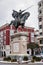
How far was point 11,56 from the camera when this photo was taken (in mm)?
41125

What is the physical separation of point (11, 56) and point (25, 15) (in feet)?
24.2

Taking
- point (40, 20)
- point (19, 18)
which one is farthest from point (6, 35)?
point (19, 18)

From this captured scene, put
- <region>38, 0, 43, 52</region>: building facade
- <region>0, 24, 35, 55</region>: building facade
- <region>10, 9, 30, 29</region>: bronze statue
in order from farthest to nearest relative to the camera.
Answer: <region>0, 24, 35, 55</region>: building facade < <region>38, 0, 43, 52</region>: building facade < <region>10, 9, 30, 29</region>: bronze statue

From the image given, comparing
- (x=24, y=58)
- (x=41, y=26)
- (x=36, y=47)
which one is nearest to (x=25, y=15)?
(x=24, y=58)

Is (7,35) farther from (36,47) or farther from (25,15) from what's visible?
(25,15)

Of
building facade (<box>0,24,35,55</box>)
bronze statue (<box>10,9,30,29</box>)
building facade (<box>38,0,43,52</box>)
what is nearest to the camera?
bronze statue (<box>10,9,30,29</box>)

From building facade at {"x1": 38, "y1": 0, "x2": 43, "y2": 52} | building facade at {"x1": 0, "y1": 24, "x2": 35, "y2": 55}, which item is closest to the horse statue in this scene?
building facade at {"x1": 38, "y1": 0, "x2": 43, "y2": 52}

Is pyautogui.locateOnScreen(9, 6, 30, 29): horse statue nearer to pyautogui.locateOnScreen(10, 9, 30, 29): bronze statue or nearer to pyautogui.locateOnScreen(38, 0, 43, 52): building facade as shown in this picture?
pyautogui.locateOnScreen(10, 9, 30, 29): bronze statue

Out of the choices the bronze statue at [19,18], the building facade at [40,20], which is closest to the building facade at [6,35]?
the building facade at [40,20]

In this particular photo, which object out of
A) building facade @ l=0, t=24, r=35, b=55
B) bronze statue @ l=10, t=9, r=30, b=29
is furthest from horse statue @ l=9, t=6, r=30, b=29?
building facade @ l=0, t=24, r=35, b=55

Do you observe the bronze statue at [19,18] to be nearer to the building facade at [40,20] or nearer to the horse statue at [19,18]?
the horse statue at [19,18]

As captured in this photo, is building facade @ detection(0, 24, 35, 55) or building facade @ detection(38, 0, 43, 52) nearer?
building facade @ detection(38, 0, 43, 52)

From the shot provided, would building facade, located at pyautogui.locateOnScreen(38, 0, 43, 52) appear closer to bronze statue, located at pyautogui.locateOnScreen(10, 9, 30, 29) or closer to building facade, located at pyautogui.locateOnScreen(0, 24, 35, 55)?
building facade, located at pyautogui.locateOnScreen(0, 24, 35, 55)

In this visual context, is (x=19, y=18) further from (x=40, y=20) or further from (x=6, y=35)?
(x=6, y=35)
